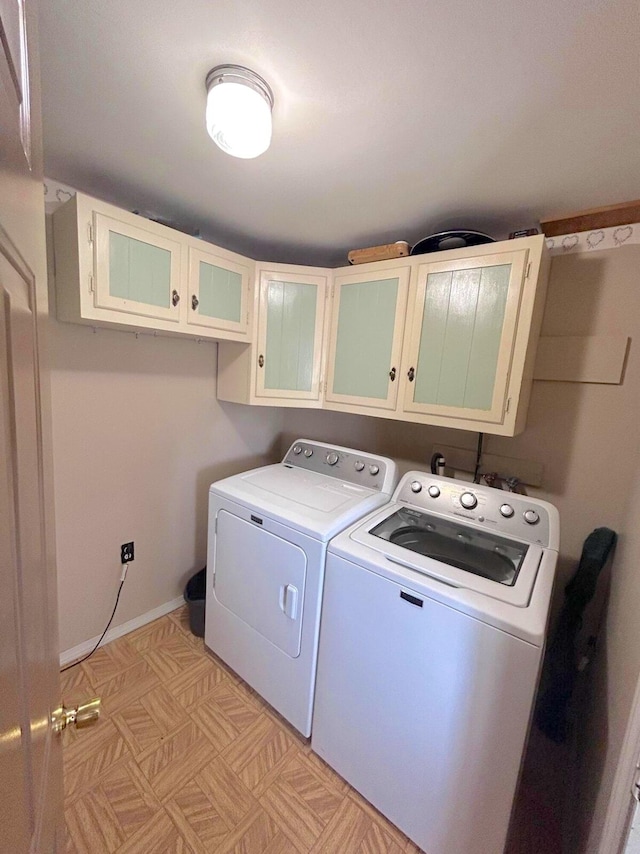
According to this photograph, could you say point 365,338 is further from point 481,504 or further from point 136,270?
point 136,270

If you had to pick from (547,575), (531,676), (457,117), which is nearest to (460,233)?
(457,117)

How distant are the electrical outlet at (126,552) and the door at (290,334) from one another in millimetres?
1142

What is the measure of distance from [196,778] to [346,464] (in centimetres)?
147

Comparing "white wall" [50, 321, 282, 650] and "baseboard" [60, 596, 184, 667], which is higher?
"white wall" [50, 321, 282, 650]

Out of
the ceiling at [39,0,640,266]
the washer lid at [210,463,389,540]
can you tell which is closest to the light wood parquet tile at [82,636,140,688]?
the washer lid at [210,463,389,540]

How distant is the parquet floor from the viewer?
1195 millimetres

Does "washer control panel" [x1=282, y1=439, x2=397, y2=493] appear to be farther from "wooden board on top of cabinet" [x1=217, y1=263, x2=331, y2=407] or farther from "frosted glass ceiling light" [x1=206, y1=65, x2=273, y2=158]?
"frosted glass ceiling light" [x1=206, y1=65, x2=273, y2=158]

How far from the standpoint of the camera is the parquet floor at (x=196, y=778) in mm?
1195

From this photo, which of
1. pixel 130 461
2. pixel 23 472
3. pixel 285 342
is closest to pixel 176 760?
pixel 130 461

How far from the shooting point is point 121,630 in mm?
2020

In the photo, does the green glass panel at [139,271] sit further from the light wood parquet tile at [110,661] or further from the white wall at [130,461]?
the light wood parquet tile at [110,661]

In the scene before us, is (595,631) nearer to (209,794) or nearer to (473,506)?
(473,506)

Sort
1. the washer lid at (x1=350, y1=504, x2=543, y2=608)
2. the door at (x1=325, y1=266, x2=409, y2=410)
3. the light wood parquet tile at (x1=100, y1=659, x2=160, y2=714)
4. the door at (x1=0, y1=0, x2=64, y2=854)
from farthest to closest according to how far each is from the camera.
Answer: the door at (x1=325, y1=266, x2=409, y2=410) → the light wood parquet tile at (x1=100, y1=659, x2=160, y2=714) → the washer lid at (x1=350, y1=504, x2=543, y2=608) → the door at (x1=0, y1=0, x2=64, y2=854)

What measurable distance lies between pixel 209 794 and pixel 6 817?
54.8 inches
